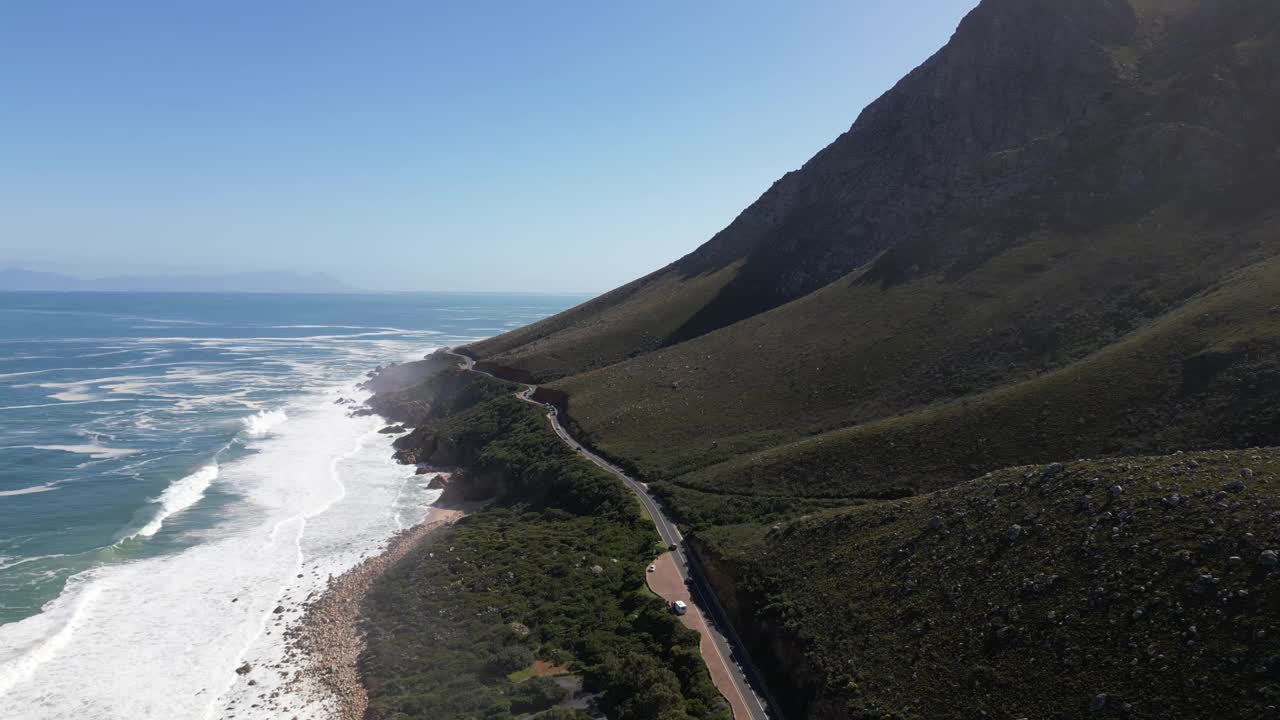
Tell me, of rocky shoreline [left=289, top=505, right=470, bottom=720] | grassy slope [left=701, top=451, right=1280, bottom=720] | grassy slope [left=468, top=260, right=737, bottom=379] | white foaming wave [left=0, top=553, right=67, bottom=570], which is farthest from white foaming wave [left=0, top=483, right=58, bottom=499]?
grassy slope [left=701, top=451, right=1280, bottom=720]

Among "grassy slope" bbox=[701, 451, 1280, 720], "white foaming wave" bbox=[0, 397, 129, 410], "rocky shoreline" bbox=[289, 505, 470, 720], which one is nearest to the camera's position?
"grassy slope" bbox=[701, 451, 1280, 720]

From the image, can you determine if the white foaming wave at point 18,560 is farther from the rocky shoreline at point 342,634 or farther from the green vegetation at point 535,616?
the green vegetation at point 535,616

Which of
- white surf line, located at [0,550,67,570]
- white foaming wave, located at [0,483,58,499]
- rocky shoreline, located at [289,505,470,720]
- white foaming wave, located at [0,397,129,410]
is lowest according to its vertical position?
rocky shoreline, located at [289,505,470,720]

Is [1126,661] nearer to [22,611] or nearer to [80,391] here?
[22,611]

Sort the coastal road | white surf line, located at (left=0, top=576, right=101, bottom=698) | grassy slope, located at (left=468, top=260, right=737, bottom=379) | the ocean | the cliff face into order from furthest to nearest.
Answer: grassy slope, located at (left=468, top=260, right=737, bottom=379) < the cliff face < the ocean < white surf line, located at (left=0, top=576, right=101, bottom=698) < the coastal road

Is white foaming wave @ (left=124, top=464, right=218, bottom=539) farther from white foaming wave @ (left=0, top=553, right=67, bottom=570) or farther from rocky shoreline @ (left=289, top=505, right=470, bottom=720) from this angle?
rocky shoreline @ (left=289, top=505, right=470, bottom=720)
